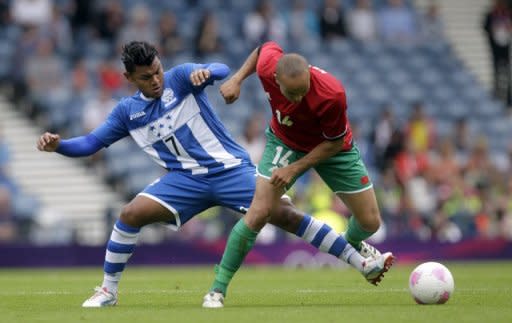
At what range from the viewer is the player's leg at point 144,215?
9953 millimetres

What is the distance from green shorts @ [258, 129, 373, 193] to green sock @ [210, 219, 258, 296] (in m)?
0.84

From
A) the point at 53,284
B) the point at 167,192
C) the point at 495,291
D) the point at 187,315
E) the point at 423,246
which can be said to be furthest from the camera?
the point at 423,246

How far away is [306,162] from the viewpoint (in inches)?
381

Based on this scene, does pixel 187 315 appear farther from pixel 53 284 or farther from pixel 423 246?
pixel 423 246

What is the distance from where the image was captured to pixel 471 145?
22.1 m

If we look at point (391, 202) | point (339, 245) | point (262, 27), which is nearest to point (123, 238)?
point (339, 245)

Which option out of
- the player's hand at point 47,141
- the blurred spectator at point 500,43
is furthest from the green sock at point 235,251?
the blurred spectator at point 500,43

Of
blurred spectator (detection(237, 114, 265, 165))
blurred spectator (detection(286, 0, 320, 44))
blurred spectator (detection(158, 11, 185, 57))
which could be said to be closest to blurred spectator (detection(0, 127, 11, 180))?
blurred spectator (detection(158, 11, 185, 57))

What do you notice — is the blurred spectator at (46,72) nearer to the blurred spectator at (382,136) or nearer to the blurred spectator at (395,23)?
the blurred spectator at (382,136)

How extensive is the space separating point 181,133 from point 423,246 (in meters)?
9.80

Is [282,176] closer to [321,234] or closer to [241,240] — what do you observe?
[241,240]

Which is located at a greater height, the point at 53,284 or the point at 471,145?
the point at 53,284

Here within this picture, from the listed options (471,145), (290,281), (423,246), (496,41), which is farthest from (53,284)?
(496,41)

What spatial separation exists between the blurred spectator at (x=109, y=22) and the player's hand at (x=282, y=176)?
12.0 metres
